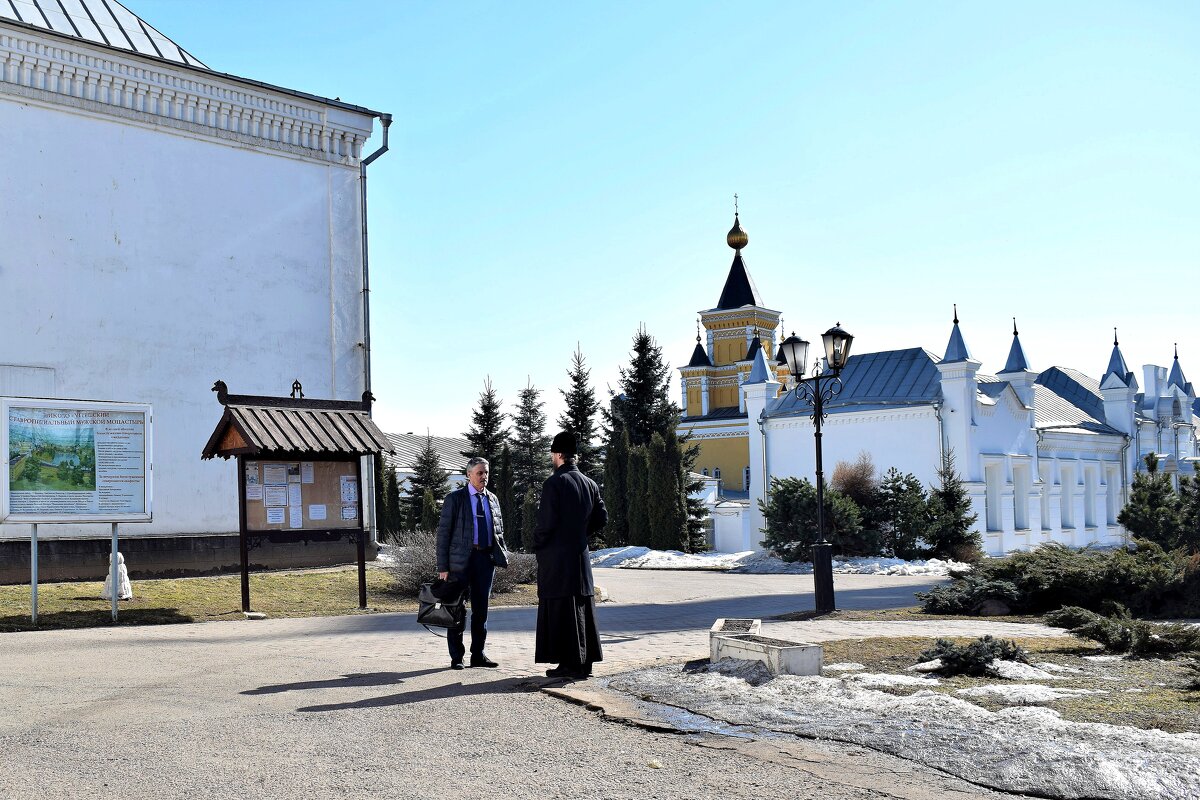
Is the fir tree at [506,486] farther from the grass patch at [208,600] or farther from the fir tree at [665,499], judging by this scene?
the grass patch at [208,600]

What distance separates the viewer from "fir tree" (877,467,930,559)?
2933 cm

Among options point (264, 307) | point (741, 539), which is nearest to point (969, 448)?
point (741, 539)

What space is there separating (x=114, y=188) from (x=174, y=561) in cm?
649

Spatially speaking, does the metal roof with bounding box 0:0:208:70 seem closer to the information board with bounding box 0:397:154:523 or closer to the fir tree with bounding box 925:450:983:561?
the information board with bounding box 0:397:154:523

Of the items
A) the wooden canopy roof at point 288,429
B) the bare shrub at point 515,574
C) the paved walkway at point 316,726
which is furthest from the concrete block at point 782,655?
the bare shrub at point 515,574

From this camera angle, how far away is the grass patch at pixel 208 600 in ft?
42.7

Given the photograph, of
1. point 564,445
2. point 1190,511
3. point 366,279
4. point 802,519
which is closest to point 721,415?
point 1190,511

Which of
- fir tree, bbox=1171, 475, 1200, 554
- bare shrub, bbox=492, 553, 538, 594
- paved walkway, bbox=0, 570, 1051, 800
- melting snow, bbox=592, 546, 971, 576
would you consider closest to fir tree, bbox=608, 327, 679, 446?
melting snow, bbox=592, 546, 971, 576

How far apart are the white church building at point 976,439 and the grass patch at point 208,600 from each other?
22327 mm

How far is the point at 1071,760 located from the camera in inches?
195

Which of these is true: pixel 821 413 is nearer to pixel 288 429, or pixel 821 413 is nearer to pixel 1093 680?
pixel 288 429

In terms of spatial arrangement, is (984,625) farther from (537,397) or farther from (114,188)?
(537,397)

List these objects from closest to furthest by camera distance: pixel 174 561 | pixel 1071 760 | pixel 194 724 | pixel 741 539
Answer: pixel 1071 760 → pixel 194 724 → pixel 174 561 → pixel 741 539

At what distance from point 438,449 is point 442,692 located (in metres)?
61.2
